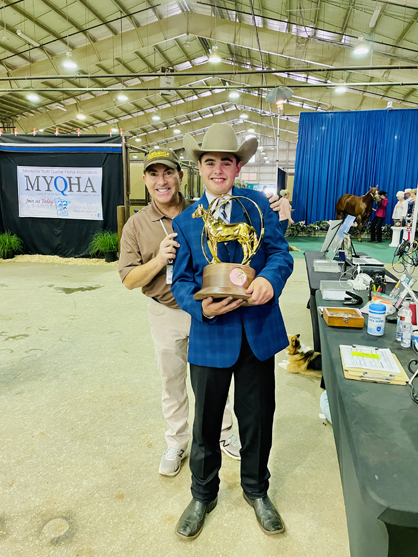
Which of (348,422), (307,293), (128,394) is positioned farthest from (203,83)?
(348,422)

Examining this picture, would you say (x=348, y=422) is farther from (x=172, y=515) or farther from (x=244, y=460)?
(x=172, y=515)

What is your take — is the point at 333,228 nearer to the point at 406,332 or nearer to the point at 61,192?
the point at 406,332

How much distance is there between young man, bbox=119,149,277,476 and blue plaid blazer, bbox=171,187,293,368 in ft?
0.51

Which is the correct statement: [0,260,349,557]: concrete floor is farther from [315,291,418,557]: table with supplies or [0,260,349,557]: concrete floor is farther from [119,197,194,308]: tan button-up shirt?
[119,197,194,308]: tan button-up shirt

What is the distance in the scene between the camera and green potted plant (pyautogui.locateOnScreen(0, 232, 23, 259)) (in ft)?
24.5

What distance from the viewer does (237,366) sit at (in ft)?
4.35

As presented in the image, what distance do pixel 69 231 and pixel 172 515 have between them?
23.0 ft

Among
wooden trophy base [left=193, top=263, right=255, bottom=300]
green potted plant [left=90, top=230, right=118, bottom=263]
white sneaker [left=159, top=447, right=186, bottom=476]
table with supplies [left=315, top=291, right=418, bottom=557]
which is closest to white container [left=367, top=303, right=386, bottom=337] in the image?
table with supplies [left=315, top=291, right=418, bottom=557]

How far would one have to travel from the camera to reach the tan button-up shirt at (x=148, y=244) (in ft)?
5.26

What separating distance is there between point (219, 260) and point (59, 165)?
277 inches

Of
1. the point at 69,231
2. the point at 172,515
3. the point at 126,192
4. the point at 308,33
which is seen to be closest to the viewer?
the point at 172,515

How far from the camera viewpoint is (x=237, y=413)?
1386mm

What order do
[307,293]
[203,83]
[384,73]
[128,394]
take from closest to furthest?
[128,394], [307,293], [384,73], [203,83]

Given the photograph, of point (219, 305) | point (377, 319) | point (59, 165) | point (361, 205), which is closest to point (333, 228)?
point (377, 319)
